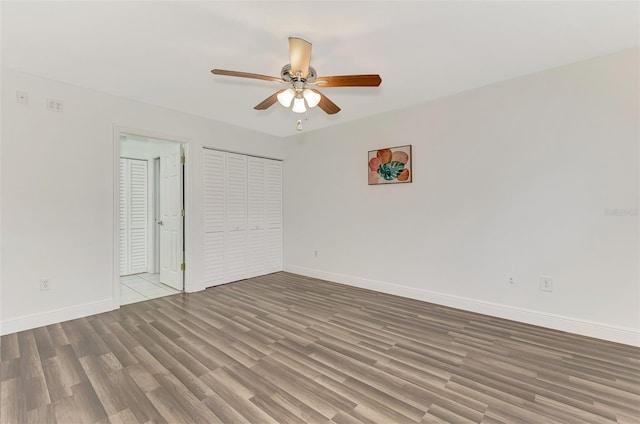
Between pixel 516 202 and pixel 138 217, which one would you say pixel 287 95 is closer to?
pixel 516 202

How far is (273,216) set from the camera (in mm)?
5207

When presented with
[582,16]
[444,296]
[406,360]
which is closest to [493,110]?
[582,16]

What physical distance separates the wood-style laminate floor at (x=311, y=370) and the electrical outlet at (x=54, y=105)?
226cm

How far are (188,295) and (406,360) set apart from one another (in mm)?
3015

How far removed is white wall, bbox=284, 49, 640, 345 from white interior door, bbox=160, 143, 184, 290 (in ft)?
8.27

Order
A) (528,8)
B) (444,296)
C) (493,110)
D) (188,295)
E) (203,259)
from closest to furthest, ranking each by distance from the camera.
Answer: (528,8) < (493,110) < (444,296) < (188,295) < (203,259)

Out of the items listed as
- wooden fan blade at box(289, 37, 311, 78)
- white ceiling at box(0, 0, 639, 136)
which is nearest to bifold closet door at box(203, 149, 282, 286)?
white ceiling at box(0, 0, 639, 136)

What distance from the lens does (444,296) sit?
3412mm

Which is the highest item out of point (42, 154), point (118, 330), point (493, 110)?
point (493, 110)

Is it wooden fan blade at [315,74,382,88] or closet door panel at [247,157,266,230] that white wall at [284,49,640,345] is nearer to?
closet door panel at [247,157,266,230]

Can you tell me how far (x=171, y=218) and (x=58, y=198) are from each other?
1.41 meters

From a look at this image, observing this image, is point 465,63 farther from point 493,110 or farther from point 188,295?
point 188,295

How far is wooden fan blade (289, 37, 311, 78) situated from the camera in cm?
188

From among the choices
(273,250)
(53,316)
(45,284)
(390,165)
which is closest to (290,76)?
(390,165)
